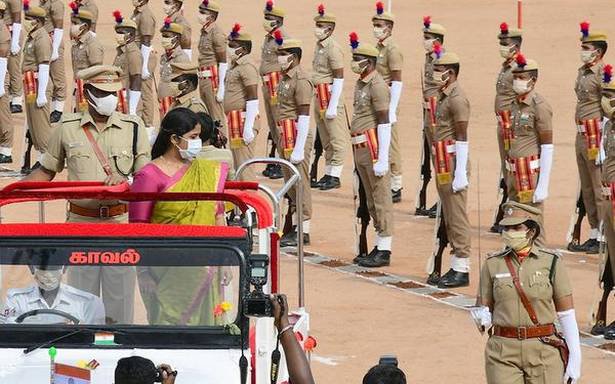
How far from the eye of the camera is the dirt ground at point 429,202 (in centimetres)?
1446

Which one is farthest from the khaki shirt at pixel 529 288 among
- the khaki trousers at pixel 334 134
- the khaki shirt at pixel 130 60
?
the khaki shirt at pixel 130 60

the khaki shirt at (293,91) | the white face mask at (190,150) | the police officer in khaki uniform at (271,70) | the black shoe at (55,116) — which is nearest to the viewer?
the white face mask at (190,150)

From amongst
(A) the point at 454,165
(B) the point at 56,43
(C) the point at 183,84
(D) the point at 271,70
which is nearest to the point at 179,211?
(C) the point at 183,84

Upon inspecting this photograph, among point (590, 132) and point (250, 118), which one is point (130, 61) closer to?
point (250, 118)

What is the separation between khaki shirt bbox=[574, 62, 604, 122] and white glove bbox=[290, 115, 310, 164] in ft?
8.59

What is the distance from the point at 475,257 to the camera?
723 inches

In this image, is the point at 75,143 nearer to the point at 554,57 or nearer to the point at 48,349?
the point at 48,349

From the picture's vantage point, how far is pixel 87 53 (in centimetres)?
2370

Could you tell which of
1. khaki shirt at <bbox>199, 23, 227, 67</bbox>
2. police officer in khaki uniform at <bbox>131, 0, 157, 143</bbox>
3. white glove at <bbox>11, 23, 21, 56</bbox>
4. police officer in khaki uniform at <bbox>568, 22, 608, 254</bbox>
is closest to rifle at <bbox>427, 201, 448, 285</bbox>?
police officer in khaki uniform at <bbox>568, 22, 608, 254</bbox>

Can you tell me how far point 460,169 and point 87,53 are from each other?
7.96 metres

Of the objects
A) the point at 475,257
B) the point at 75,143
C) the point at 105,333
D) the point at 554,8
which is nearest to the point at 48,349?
the point at 105,333

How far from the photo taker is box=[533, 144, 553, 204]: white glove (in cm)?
1641

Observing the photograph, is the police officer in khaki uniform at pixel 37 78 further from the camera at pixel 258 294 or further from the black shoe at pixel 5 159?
the camera at pixel 258 294

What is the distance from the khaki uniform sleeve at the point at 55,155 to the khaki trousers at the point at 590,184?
24.7 ft
